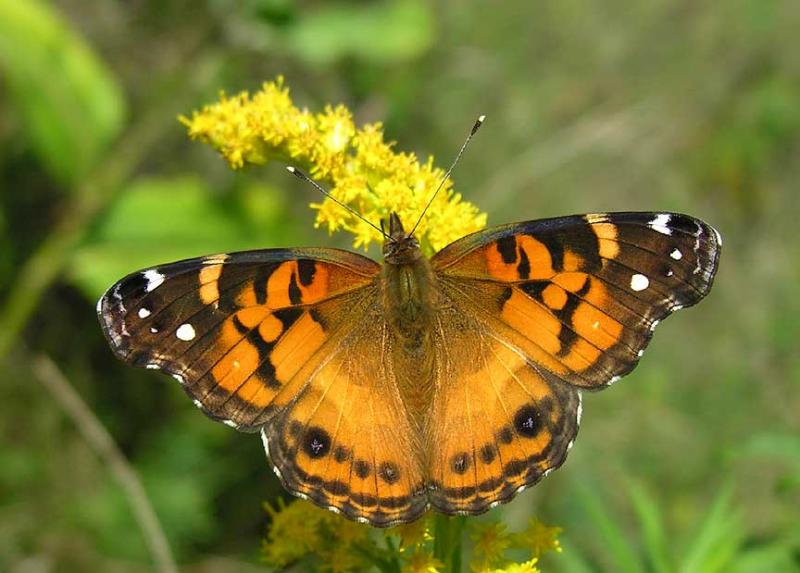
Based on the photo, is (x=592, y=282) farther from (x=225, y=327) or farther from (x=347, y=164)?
(x=225, y=327)

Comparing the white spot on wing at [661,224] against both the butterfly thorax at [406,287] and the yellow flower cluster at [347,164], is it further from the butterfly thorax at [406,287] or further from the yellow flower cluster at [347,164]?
the butterfly thorax at [406,287]

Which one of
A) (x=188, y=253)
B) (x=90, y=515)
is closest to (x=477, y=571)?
(x=188, y=253)

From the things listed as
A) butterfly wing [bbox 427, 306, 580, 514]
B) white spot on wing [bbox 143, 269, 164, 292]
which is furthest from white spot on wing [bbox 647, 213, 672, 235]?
white spot on wing [bbox 143, 269, 164, 292]

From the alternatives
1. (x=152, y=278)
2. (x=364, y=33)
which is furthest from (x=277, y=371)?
(x=364, y=33)

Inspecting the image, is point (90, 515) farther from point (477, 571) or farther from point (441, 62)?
point (441, 62)

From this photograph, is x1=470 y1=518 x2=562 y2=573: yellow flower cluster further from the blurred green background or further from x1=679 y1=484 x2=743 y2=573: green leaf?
x1=679 y1=484 x2=743 y2=573: green leaf

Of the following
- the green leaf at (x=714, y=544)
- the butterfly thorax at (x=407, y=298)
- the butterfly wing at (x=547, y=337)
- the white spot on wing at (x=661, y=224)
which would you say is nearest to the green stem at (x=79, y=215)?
the butterfly thorax at (x=407, y=298)
